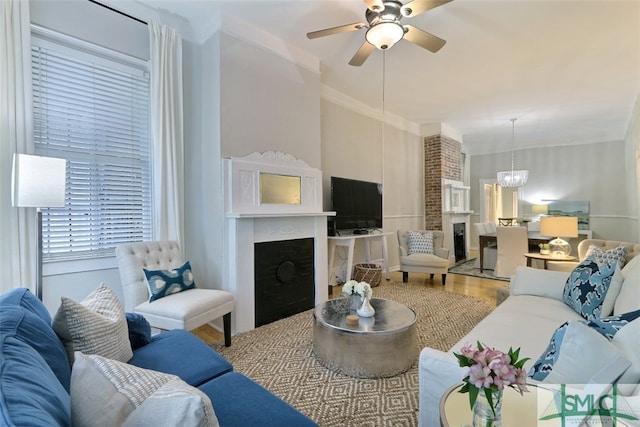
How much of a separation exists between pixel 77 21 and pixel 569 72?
566 cm

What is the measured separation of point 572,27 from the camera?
3115 mm

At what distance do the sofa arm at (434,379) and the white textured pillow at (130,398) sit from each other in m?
0.97

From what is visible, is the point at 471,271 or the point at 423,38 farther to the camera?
the point at 471,271

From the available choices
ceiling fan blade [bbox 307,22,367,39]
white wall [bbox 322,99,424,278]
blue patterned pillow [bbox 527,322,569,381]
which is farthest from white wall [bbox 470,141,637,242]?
blue patterned pillow [bbox 527,322,569,381]

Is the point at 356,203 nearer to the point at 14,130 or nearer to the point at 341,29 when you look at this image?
the point at 341,29

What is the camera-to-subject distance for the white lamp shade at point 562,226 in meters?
4.15

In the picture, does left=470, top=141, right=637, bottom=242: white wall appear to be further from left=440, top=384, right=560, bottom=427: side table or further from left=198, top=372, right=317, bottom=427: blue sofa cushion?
left=198, top=372, right=317, bottom=427: blue sofa cushion

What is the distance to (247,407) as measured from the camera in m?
1.18

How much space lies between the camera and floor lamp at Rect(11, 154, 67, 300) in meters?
1.86

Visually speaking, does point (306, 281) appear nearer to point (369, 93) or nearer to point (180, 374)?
point (180, 374)

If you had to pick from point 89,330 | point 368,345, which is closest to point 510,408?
point 368,345

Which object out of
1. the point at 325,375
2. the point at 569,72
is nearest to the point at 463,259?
the point at 569,72

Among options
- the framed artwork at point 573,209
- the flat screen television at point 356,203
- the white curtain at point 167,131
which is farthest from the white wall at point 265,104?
the framed artwork at point 573,209

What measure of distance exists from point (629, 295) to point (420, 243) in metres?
3.21
